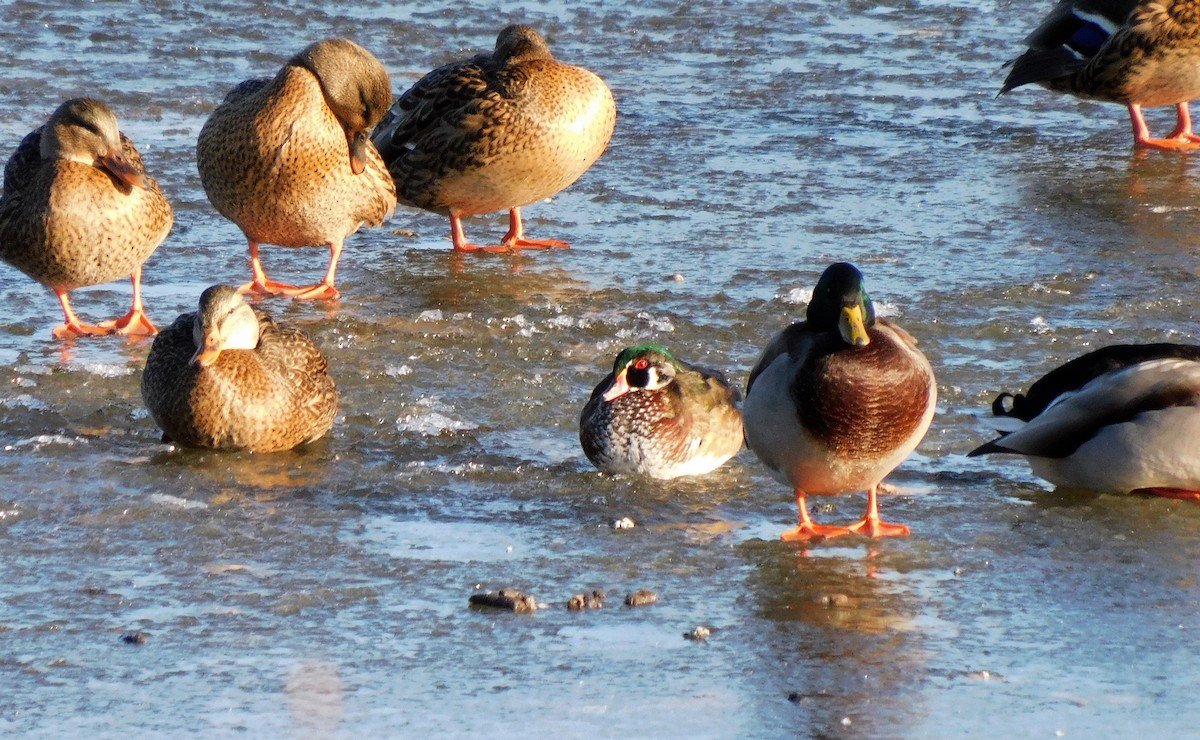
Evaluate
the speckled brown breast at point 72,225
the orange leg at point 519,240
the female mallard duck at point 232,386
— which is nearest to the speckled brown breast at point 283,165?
the speckled brown breast at point 72,225

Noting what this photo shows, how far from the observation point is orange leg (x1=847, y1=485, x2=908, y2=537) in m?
4.60

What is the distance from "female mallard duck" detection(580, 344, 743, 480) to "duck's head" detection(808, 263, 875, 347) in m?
0.68

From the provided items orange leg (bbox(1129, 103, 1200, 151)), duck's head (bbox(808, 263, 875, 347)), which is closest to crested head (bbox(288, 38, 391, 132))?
duck's head (bbox(808, 263, 875, 347))

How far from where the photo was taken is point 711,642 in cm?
388

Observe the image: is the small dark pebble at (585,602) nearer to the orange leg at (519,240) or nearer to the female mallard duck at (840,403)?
the female mallard duck at (840,403)

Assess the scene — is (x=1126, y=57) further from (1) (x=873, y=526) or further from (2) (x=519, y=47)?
(1) (x=873, y=526)

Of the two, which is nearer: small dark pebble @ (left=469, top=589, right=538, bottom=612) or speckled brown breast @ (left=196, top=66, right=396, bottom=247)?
small dark pebble @ (left=469, top=589, right=538, bottom=612)

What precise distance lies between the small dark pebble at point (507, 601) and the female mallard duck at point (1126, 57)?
5.95 metres

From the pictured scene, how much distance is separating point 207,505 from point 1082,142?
19.3 feet

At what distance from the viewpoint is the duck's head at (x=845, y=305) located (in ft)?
14.5

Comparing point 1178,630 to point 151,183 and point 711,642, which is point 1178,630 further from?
point 151,183

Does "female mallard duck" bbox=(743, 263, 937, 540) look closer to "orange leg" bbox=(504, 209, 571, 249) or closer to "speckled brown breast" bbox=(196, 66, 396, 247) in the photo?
"speckled brown breast" bbox=(196, 66, 396, 247)

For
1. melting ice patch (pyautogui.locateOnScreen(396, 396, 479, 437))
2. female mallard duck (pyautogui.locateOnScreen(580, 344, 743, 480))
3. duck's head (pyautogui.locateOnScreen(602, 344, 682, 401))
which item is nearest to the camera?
female mallard duck (pyautogui.locateOnScreen(580, 344, 743, 480))

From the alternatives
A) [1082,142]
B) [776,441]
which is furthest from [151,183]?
[1082,142]
